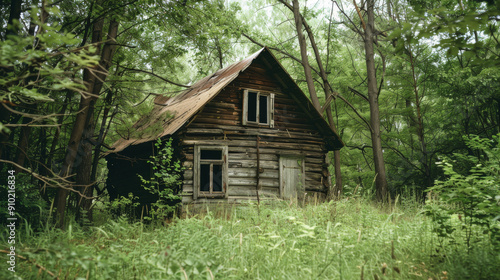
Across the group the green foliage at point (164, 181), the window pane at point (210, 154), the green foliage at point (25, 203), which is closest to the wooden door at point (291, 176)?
the window pane at point (210, 154)

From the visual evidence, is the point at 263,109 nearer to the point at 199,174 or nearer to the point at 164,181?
the point at 199,174

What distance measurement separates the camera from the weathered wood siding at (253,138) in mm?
11484

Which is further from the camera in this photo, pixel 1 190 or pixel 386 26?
pixel 386 26

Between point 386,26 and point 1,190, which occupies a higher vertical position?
point 386,26

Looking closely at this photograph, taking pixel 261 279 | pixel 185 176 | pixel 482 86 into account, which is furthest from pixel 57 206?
pixel 482 86

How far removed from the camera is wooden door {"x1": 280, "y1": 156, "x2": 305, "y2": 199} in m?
12.4

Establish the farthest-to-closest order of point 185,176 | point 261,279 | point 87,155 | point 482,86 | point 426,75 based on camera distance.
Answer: point 426,75
point 482,86
point 185,176
point 87,155
point 261,279

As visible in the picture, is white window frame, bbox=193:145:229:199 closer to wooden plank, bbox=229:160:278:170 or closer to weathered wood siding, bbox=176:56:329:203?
weathered wood siding, bbox=176:56:329:203

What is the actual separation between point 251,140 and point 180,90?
3.76 m

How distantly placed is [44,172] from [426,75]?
583 inches

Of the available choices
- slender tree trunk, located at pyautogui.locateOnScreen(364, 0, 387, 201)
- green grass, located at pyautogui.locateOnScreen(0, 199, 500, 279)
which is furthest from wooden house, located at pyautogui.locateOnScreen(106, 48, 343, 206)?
green grass, located at pyautogui.locateOnScreen(0, 199, 500, 279)

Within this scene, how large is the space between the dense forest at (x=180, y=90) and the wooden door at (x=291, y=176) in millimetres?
Answer: 1620

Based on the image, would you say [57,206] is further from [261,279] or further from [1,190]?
[261,279]

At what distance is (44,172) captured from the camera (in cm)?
1009
